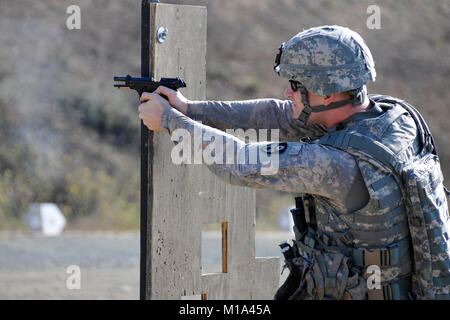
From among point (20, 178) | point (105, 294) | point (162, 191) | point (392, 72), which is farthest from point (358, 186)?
point (392, 72)

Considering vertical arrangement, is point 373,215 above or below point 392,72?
below

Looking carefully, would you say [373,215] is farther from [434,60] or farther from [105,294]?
[434,60]

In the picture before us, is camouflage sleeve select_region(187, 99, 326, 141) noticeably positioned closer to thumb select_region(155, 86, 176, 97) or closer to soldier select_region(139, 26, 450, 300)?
thumb select_region(155, 86, 176, 97)

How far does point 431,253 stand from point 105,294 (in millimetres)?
6269

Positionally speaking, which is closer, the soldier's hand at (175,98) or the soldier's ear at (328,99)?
the soldier's ear at (328,99)

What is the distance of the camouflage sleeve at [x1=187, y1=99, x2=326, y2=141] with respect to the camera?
11.3ft

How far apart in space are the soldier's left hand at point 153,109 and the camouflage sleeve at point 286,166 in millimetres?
332

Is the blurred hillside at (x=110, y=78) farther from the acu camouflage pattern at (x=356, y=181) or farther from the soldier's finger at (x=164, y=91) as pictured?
the acu camouflage pattern at (x=356, y=181)

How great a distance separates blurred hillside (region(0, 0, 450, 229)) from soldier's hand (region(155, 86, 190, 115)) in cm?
931

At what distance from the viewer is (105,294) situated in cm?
866

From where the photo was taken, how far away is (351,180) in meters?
2.86

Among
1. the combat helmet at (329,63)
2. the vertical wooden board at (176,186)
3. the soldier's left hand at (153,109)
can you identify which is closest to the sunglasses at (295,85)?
the combat helmet at (329,63)

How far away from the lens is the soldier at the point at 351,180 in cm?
285

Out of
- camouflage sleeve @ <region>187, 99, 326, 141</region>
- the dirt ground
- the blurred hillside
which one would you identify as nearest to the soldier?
camouflage sleeve @ <region>187, 99, 326, 141</region>
